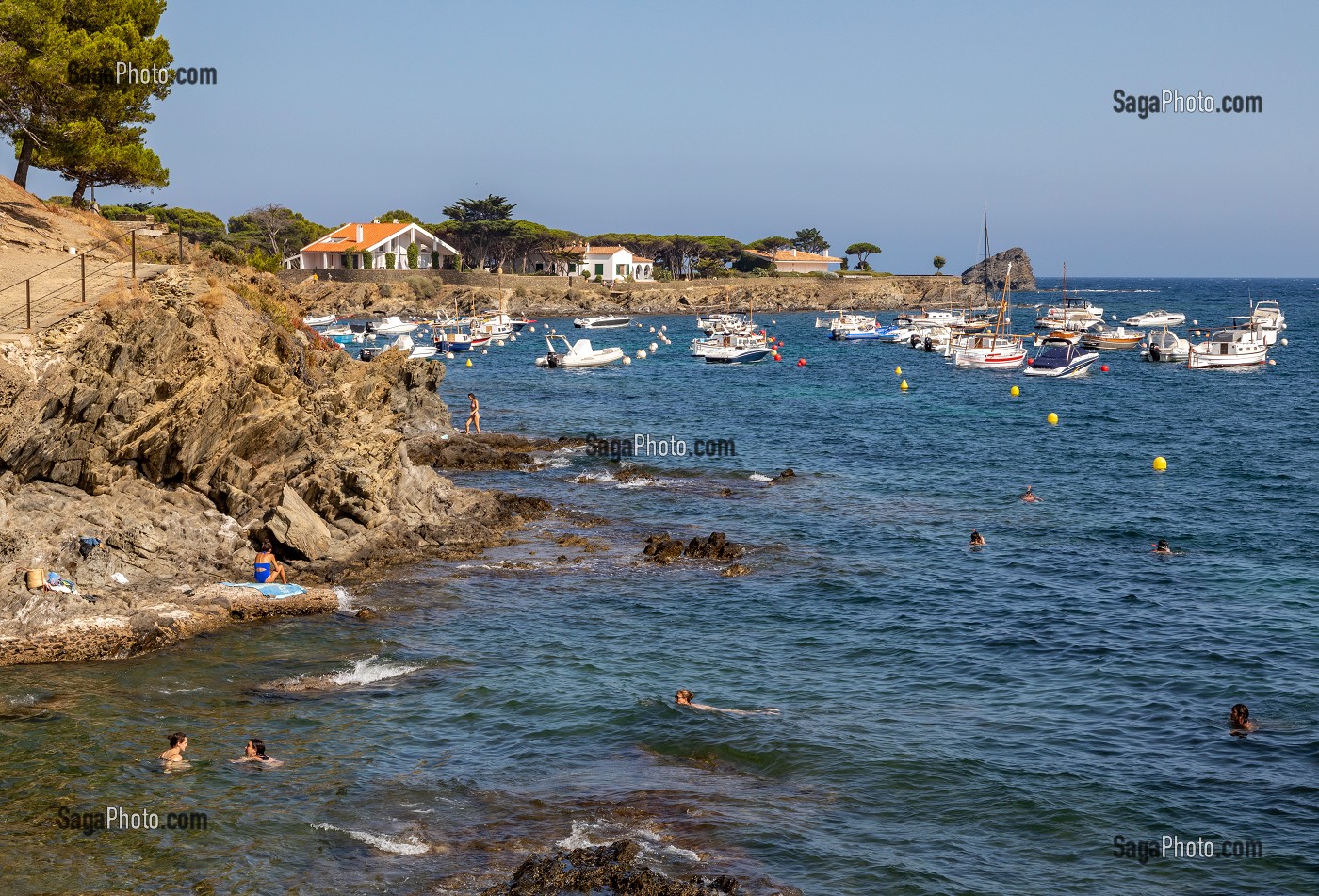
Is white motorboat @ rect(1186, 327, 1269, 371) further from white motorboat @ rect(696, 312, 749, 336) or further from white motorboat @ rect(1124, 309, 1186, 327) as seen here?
white motorboat @ rect(1124, 309, 1186, 327)

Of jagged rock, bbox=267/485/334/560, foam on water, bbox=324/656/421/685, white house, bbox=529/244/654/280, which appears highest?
white house, bbox=529/244/654/280

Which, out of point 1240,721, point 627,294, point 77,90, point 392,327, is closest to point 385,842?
point 1240,721

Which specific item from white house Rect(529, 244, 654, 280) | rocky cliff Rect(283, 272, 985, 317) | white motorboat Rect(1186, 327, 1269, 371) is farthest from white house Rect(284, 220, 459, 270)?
white motorboat Rect(1186, 327, 1269, 371)

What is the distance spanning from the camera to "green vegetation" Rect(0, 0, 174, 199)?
38375mm

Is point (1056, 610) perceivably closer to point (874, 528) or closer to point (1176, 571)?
point (1176, 571)

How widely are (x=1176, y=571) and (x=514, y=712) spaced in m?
19.1

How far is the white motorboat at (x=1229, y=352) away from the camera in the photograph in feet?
274

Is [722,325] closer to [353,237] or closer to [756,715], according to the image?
[353,237]

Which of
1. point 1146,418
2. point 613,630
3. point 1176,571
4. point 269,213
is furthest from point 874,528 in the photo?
point 269,213

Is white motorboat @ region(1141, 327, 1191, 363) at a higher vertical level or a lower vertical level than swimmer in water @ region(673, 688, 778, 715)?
higher

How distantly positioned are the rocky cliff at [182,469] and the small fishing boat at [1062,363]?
5582 cm

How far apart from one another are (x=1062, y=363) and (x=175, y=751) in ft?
238

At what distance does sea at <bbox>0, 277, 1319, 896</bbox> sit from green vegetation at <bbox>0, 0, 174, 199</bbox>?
67.9 ft

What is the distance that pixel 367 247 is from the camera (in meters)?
146
